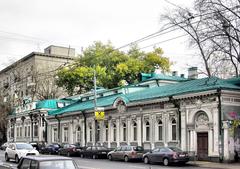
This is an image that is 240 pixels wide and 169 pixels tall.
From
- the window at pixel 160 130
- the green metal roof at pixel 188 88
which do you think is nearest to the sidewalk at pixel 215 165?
the green metal roof at pixel 188 88

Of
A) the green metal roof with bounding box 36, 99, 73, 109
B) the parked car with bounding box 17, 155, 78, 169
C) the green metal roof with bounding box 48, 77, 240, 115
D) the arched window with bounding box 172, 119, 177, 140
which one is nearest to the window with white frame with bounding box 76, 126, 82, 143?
the green metal roof with bounding box 48, 77, 240, 115

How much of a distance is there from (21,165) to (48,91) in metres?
65.9

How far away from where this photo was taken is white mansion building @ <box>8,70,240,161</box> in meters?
32.7

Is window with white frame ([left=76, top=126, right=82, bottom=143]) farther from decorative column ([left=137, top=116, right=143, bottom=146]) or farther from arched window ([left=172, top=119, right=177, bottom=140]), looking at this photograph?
arched window ([left=172, top=119, right=177, bottom=140])

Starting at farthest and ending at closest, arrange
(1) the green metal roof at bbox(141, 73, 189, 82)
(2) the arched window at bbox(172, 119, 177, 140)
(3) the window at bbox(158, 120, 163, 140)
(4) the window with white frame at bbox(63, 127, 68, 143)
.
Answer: (4) the window with white frame at bbox(63, 127, 68, 143)
(1) the green metal roof at bbox(141, 73, 189, 82)
(3) the window at bbox(158, 120, 163, 140)
(2) the arched window at bbox(172, 119, 177, 140)

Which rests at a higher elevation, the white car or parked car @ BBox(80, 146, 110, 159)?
the white car

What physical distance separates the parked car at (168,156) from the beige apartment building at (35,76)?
42086mm

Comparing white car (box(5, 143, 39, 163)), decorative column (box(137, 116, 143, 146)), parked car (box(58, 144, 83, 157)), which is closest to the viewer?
white car (box(5, 143, 39, 163))

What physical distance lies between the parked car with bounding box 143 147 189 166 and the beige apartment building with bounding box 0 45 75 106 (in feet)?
138

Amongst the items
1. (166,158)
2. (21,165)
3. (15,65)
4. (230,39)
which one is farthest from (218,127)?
(15,65)

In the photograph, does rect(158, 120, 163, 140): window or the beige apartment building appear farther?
the beige apartment building

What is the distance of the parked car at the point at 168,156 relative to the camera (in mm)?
30547

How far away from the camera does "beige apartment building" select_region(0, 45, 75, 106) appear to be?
3049 inches

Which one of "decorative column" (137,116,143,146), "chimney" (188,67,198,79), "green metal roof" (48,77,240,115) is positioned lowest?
"decorative column" (137,116,143,146)
